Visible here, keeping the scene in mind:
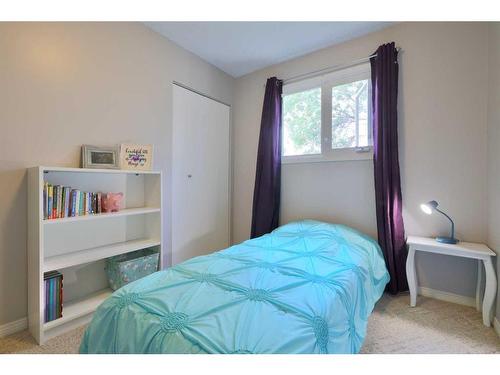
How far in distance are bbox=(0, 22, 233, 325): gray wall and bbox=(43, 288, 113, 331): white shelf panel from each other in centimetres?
27

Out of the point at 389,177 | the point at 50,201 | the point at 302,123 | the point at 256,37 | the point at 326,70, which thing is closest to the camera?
the point at 50,201

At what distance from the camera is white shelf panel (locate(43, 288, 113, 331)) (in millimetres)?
1525

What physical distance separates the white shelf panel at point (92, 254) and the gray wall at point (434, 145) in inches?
72.1

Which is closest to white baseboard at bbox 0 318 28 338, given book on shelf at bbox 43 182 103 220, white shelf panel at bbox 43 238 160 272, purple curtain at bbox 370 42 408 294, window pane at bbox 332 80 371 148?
white shelf panel at bbox 43 238 160 272

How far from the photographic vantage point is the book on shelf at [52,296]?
1527 mm

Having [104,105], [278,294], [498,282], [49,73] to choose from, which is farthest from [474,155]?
[49,73]

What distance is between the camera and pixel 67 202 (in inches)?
64.0

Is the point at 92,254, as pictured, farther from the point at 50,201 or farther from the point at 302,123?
the point at 302,123

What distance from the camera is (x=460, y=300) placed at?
1.93 m

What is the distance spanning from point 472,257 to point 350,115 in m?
1.56

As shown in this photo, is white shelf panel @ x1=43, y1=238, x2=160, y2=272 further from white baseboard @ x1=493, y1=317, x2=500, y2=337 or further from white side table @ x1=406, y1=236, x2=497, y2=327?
white baseboard @ x1=493, y1=317, x2=500, y2=337

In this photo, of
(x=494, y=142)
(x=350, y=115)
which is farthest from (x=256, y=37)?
(x=494, y=142)

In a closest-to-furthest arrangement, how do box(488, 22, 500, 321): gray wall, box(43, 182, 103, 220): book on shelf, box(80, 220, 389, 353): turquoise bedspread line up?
box(80, 220, 389, 353): turquoise bedspread, box(43, 182, 103, 220): book on shelf, box(488, 22, 500, 321): gray wall

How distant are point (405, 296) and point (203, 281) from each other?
6.23 ft
